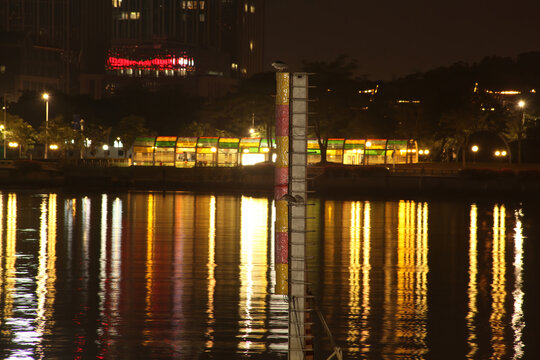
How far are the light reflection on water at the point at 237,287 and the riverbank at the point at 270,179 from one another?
21.4m

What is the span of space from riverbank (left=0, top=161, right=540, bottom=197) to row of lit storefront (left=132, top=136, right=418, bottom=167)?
589 inches

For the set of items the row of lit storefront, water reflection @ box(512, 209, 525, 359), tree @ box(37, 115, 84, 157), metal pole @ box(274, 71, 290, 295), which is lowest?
water reflection @ box(512, 209, 525, 359)

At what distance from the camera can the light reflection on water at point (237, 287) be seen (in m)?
12.2

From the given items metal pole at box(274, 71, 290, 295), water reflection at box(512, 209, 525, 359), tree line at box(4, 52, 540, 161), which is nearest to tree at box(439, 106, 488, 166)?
tree line at box(4, 52, 540, 161)

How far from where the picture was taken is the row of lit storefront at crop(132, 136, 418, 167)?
3356 inches

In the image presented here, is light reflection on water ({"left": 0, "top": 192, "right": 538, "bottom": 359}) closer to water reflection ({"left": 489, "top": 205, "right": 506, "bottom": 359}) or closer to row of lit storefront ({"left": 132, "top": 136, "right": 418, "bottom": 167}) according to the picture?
water reflection ({"left": 489, "top": 205, "right": 506, "bottom": 359})

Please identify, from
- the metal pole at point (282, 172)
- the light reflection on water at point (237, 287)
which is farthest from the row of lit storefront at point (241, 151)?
the metal pole at point (282, 172)

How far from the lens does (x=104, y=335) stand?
12.5 metres

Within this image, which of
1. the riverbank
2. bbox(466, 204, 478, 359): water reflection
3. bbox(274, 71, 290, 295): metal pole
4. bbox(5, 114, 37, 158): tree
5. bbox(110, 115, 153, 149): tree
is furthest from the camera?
bbox(110, 115, 153, 149): tree

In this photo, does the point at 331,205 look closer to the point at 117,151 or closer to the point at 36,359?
the point at 36,359

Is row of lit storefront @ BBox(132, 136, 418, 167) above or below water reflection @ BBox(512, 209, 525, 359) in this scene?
above

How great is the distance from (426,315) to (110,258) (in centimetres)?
964

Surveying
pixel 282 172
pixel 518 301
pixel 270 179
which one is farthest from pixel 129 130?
pixel 282 172

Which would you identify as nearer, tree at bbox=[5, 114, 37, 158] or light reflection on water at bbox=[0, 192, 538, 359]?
light reflection on water at bbox=[0, 192, 538, 359]
